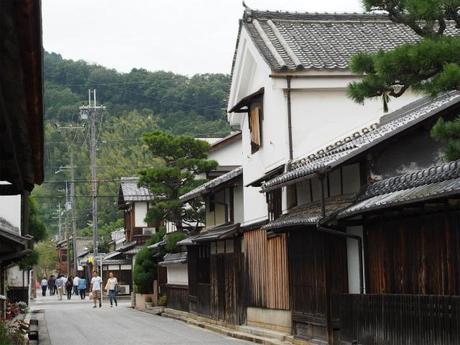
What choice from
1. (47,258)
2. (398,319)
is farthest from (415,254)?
(47,258)

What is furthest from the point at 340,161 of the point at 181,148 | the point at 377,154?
the point at 181,148

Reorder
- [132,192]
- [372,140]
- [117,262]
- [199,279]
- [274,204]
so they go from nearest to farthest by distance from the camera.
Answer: [372,140] → [274,204] → [199,279] → [132,192] → [117,262]

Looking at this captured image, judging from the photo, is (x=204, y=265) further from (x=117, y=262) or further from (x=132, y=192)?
(x=117, y=262)

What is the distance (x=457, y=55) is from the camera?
10.0 m

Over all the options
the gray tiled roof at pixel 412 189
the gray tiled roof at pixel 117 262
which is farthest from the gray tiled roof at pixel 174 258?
the gray tiled roof at pixel 412 189

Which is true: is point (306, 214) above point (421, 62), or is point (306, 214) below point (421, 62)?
below

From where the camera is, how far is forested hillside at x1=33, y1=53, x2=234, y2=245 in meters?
95.6

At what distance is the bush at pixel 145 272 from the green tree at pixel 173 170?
21.5 feet

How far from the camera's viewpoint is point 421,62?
10117mm

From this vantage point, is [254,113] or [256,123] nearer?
[256,123]

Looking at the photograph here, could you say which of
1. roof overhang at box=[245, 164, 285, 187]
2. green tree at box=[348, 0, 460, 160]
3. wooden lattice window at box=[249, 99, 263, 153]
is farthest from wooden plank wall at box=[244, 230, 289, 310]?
green tree at box=[348, 0, 460, 160]

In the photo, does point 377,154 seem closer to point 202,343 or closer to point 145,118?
point 202,343

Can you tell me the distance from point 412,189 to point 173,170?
25013 mm

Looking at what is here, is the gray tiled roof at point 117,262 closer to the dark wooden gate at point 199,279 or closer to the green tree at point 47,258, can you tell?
the green tree at point 47,258
